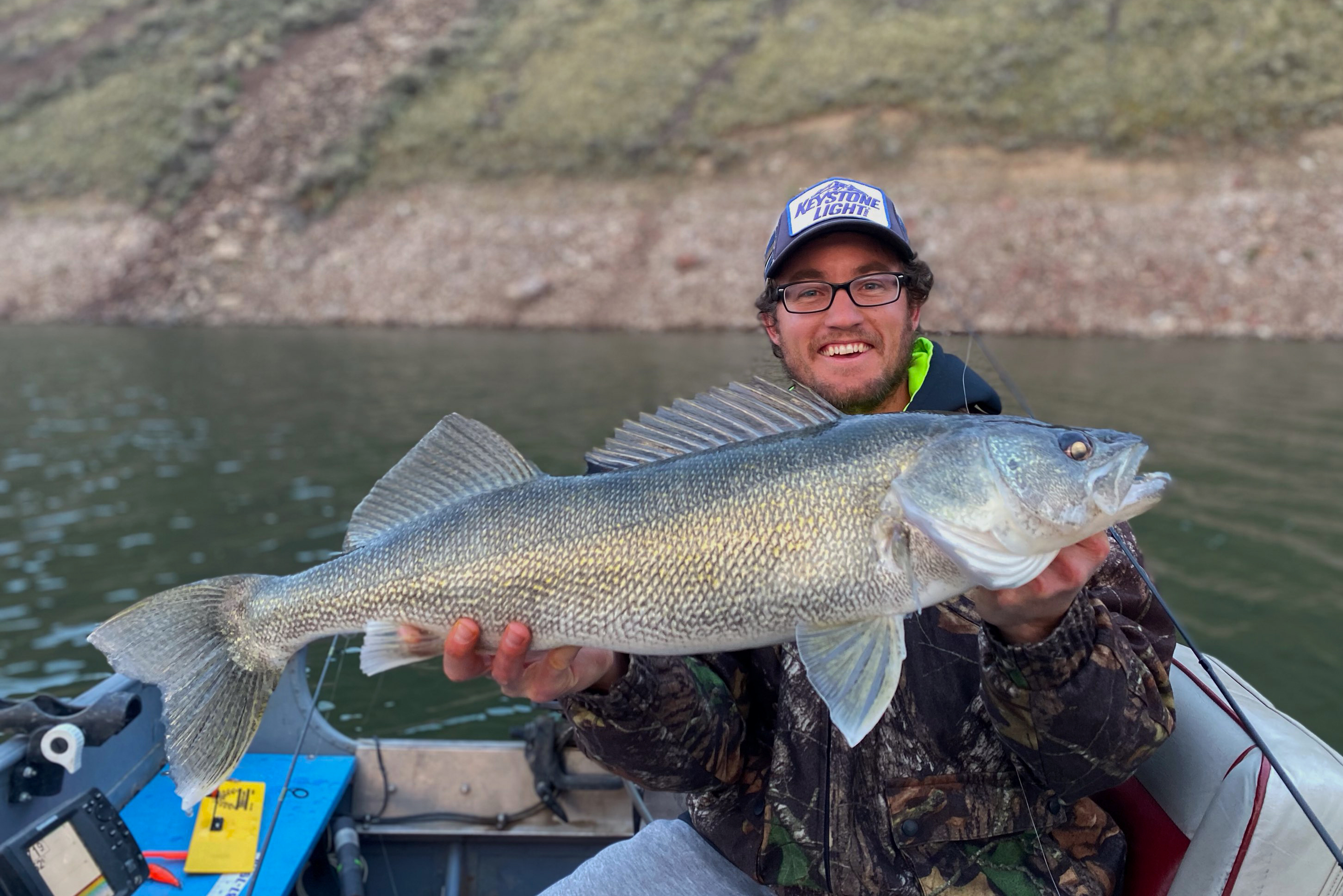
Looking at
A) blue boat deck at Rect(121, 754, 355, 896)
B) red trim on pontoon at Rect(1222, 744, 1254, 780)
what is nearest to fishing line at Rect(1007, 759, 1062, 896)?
red trim on pontoon at Rect(1222, 744, 1254, 780)

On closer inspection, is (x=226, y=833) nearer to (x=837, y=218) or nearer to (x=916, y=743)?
(x=916, y=743)

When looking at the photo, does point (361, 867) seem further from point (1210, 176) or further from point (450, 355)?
point (1210, 176)

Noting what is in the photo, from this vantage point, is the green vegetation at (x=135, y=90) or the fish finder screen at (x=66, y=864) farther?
the green vegetation at (x=135, y=90)

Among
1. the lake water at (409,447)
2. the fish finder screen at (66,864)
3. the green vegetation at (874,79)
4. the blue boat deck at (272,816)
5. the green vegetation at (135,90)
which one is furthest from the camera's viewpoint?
the green vegetation at (135,90)

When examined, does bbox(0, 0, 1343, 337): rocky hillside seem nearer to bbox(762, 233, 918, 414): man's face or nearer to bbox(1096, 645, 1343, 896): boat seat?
bbox(762, 233, 918, 414): man's face

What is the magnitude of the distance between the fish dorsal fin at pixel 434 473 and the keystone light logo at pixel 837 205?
1444 mm

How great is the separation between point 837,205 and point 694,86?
35.2m

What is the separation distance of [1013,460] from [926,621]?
68cm

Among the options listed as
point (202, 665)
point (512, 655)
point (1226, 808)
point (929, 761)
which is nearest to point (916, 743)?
point (929, 761)

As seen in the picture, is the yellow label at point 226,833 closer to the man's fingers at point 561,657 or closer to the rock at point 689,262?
the man's fingers at point 561,657

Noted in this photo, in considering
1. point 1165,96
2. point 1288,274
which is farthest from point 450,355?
point 1165,96

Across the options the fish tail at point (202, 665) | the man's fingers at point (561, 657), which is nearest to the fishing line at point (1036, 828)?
the man's fingers at point (561, 657)

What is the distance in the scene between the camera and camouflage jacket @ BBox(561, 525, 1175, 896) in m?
2.22

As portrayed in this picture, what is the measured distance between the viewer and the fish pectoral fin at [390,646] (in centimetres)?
247
